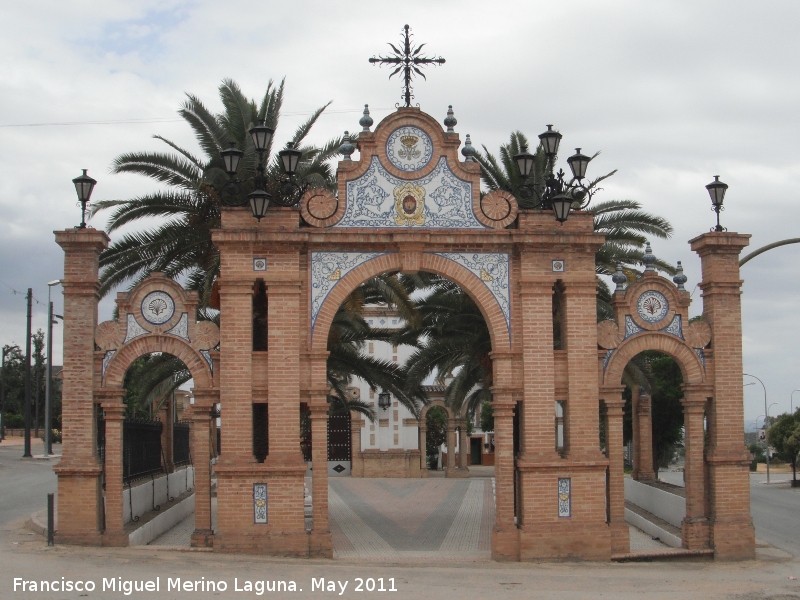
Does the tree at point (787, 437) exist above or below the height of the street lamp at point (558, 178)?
below

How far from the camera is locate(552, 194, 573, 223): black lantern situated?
15305 mm

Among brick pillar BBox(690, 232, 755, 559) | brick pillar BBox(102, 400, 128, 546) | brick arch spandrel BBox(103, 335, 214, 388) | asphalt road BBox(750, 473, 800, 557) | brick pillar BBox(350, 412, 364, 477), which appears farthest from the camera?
brick pillar BBox(350, 412, 364, 477)

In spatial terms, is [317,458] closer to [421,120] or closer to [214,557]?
[214,557]

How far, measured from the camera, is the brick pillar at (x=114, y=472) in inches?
591

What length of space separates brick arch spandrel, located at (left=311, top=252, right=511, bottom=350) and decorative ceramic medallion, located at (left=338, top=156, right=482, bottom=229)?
22.8 inches

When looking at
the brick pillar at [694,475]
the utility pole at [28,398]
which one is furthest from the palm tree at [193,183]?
the utility pole at [28,398]

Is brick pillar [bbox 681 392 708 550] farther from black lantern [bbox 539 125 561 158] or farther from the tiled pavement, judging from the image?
black lantern [bbox 539 125 561 158]

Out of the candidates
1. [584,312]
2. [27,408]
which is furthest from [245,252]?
[27,408]

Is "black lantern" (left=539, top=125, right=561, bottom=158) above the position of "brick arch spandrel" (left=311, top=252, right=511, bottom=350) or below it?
above

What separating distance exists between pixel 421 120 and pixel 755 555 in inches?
354

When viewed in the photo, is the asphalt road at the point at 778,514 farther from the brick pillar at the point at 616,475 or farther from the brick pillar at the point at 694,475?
the brick pillar at the point at 616,475

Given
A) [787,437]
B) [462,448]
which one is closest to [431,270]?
[462,448]

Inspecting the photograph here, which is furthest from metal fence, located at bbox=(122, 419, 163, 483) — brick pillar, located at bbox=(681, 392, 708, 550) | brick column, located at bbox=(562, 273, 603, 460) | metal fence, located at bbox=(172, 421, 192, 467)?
brick pillar, located at bbox=(681, 392, 708, 550)

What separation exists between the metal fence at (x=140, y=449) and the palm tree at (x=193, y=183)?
2.72 metres
